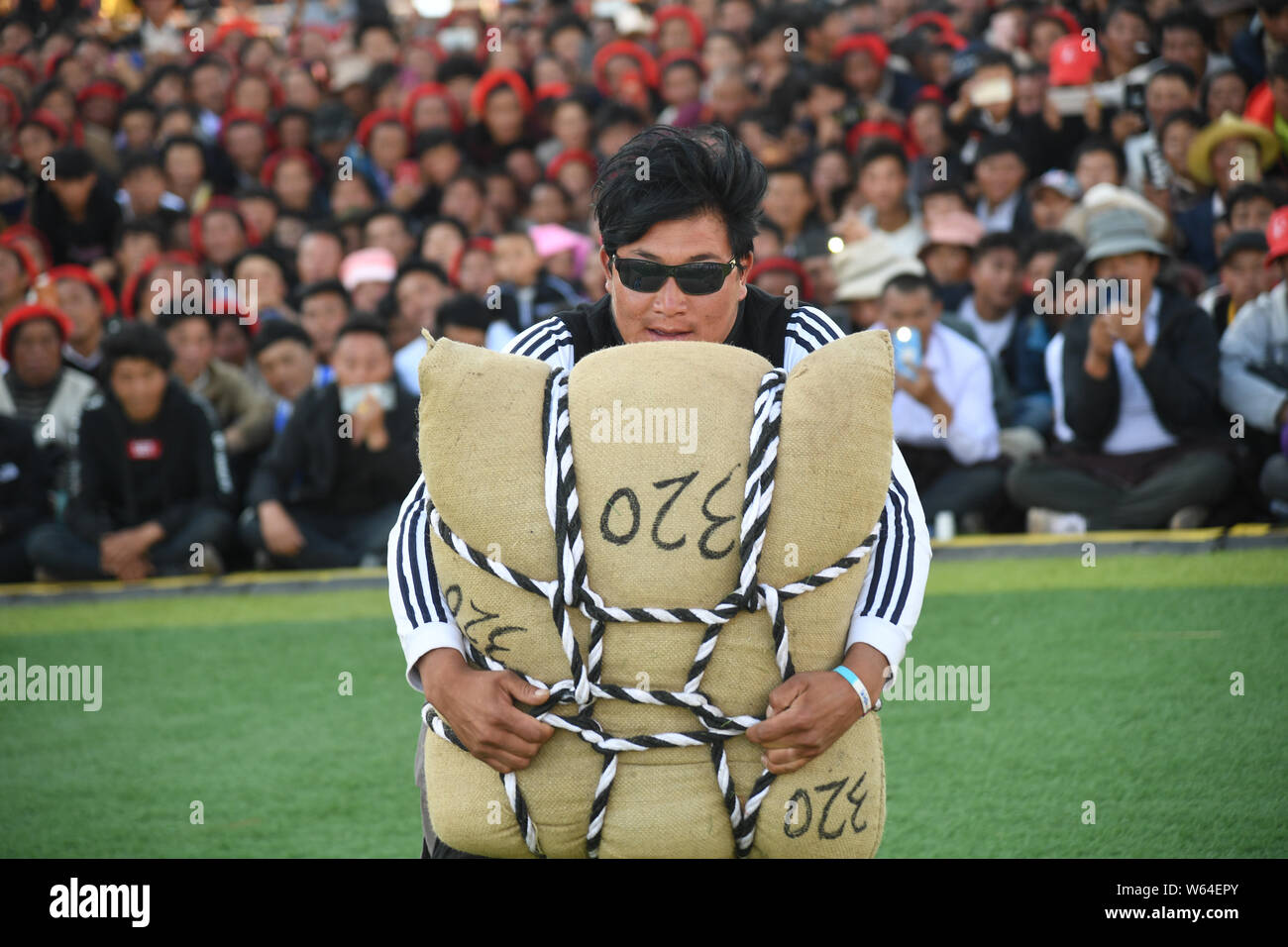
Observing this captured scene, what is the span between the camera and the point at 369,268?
8.77 m

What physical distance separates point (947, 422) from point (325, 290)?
3641mm

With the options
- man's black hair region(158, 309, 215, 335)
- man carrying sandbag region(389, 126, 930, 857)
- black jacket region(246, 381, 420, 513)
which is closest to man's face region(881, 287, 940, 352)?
black jacket region(246, 381, 420, 513)

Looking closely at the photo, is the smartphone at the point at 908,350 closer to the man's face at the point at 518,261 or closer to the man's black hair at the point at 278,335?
the man's face at the point at 518,261

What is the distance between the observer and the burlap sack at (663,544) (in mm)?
2092

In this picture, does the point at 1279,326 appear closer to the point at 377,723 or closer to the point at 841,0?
the point at 377,723

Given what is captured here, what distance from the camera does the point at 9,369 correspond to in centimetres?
806

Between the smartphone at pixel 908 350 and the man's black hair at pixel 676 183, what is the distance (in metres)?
4.20

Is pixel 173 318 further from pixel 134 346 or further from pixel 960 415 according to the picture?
pixel 960 415

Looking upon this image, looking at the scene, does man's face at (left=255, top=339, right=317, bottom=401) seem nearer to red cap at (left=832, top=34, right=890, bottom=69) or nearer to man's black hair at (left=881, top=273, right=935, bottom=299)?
man's black hair at (left=881, top=273, right=935, bottom=299)

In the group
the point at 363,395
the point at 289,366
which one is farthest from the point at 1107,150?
the point at 289,366

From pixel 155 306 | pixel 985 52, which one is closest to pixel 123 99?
pixel 155 306

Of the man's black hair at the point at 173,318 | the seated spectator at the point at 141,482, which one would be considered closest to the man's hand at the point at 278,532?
the seated spectator at the point at 141,482

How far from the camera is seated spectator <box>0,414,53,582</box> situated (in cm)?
745

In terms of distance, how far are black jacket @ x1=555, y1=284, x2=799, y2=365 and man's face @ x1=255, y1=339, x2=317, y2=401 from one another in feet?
17.3
